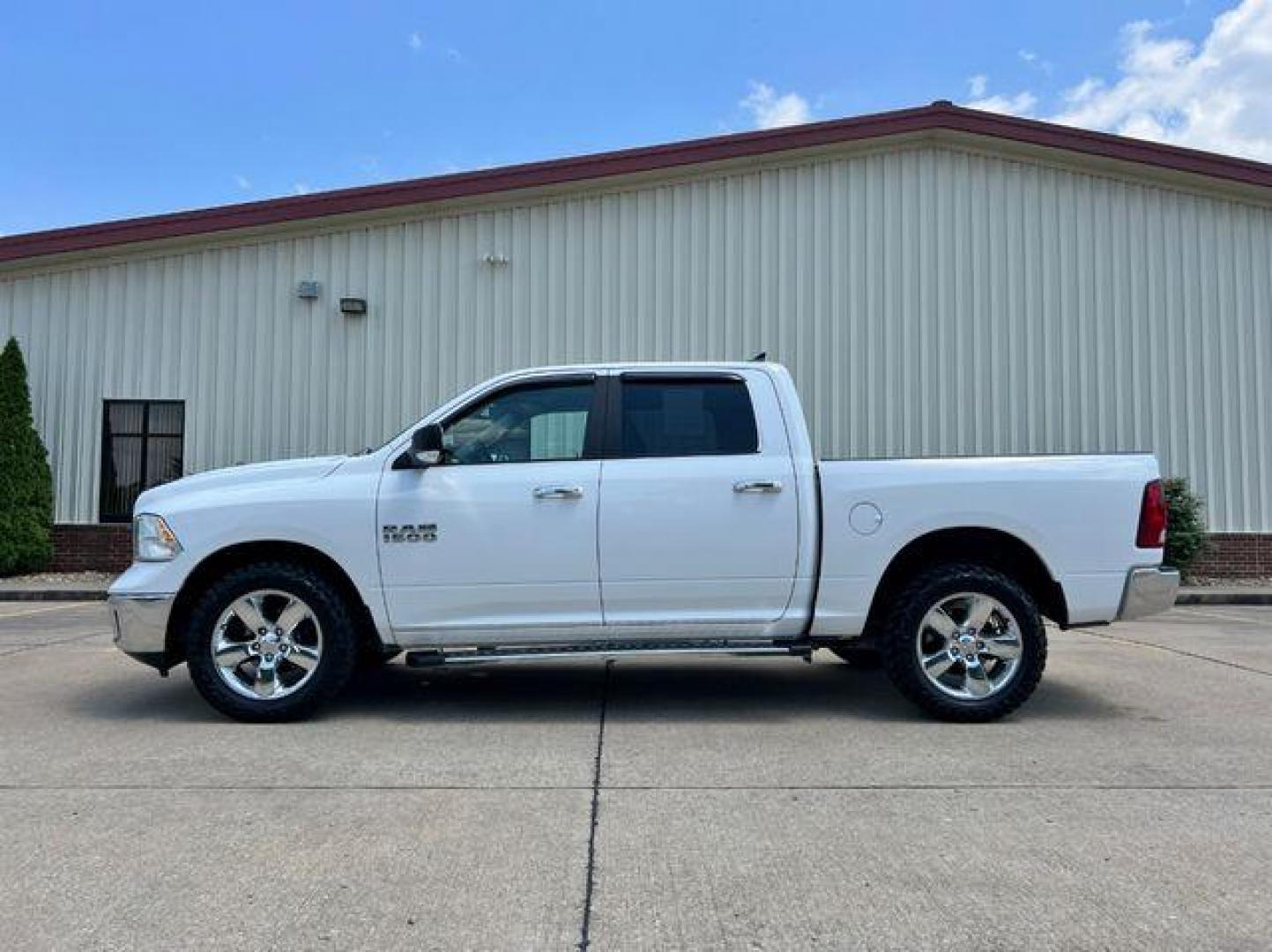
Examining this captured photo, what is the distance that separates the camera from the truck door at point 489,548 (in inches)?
214

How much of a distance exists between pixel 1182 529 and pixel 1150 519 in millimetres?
9933

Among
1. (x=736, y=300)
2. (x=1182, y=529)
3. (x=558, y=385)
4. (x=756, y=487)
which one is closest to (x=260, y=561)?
(x=558, y=385)

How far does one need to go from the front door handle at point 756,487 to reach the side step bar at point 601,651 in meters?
0.84

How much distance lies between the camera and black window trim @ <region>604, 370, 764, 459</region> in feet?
18.3

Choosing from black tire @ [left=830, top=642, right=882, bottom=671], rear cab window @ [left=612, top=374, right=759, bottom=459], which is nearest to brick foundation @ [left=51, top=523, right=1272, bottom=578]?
black tire @ [left=830, top=642, right=882, bottom=671]

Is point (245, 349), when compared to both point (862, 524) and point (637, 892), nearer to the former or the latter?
point (862, 524)

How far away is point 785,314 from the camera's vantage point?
1559cm

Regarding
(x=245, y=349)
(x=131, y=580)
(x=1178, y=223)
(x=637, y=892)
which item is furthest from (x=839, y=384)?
(x=637, y=892)

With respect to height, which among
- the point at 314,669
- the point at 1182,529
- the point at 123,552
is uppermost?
the point at 1182,529

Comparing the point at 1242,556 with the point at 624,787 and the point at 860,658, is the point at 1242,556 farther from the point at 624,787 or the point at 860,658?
the point at 624,787

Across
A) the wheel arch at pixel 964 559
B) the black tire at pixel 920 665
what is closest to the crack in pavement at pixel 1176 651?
the wheel arch at pixel 964 559

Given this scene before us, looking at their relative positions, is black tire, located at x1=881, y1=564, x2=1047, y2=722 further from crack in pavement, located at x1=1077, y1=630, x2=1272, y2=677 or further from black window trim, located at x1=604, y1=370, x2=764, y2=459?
crack in pavement, located at x1=1077, y1=630, x2=1272, y2=677

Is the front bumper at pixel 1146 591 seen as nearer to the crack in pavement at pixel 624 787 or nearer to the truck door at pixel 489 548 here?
the crack in pavement at pixel 624 787

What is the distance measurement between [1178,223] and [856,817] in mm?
15027
